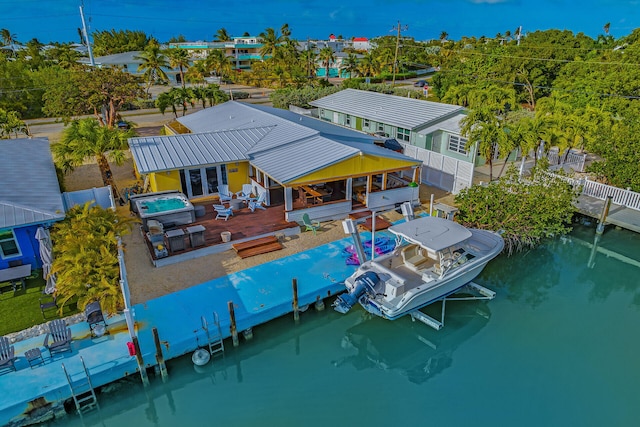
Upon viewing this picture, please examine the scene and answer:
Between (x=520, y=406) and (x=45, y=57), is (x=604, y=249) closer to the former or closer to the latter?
(x=520, y=406)

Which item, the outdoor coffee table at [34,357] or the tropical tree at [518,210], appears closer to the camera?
the outdoor coffee table at [34,357]

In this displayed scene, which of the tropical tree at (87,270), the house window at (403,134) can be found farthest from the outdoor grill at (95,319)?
the house window at (403,134)

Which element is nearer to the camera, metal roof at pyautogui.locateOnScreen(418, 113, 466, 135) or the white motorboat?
the white motorboat

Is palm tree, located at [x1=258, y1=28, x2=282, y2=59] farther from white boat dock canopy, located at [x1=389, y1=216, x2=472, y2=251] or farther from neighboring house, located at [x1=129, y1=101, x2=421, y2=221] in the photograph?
white boat dock canopy, located at [x1=389, y1=216, x2=472, y2=251]

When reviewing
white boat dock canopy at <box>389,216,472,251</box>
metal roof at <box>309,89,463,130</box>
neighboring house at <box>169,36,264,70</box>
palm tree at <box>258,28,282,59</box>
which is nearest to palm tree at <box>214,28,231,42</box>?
neighboring house at <box>169,36,264,70</box>

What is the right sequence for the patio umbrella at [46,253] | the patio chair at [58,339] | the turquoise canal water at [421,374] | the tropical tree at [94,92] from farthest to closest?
the tropical tree at [94,92], the patio umbrella at [46,253], the patio chair at [58,339], the turquoise canal water at [421,374]

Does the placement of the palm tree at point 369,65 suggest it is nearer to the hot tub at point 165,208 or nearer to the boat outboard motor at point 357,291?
the hot tub at point 165,208

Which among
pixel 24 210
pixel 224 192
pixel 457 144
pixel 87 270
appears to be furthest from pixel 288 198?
pixel 457 144
